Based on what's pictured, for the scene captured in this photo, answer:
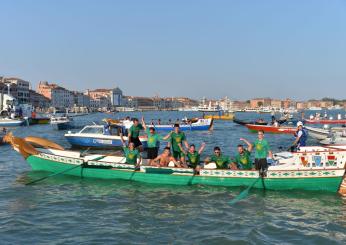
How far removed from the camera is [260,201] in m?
13.0

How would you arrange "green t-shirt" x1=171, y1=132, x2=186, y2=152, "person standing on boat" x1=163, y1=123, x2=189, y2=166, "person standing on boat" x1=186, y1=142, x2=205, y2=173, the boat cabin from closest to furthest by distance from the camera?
"person standing on boat" x1=186, y1=142, x2=205, y2=173
"person standing on boat" x1=163, y1=123, x2=189, y2=166
"green t-shirt" x1=171, y1=132, x2=186, y2=152
the boat cabin

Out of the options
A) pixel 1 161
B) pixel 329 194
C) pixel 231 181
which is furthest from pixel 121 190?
pixel 1 161

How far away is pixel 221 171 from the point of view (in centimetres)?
1438

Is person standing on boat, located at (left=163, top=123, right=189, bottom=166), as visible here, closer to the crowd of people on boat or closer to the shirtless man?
the crowd of people on boat

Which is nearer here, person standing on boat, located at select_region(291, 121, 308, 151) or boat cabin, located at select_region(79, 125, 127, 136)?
person standing on boat, located at select_region(291, 121, 308, 151)

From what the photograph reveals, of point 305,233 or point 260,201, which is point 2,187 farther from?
point 305,233

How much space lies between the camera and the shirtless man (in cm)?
1503

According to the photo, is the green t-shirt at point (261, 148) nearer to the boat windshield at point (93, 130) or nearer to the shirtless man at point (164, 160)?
the shirtless man at point (164, 160)

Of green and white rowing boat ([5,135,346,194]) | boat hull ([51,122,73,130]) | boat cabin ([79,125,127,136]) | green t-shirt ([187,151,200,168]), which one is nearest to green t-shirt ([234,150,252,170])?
green and white rowing boat ([5,135,346,194])

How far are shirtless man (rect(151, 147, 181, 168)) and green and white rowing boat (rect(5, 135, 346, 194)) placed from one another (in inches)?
14.6

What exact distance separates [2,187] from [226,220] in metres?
8.78

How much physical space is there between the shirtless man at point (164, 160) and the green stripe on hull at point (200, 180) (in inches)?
18.9

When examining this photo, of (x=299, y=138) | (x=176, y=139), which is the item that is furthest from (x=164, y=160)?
(x=299, y=138)

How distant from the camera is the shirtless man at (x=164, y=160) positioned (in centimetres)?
1503
